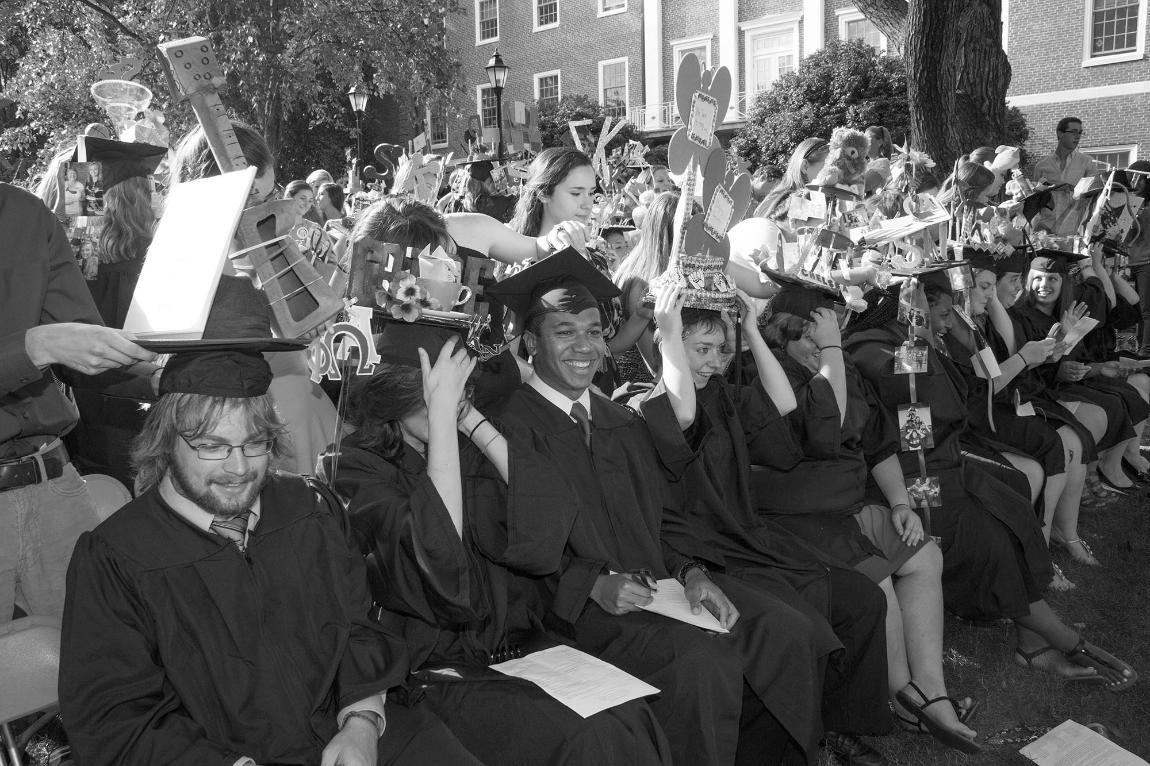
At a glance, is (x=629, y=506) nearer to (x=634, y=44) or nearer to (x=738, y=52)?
(x=738, y=52)

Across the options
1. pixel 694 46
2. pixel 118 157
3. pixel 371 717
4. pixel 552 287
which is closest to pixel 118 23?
pixel 118 157

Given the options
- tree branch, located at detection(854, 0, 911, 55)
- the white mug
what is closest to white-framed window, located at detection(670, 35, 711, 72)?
tree branch, located at detection(854, 0, 911, 55)

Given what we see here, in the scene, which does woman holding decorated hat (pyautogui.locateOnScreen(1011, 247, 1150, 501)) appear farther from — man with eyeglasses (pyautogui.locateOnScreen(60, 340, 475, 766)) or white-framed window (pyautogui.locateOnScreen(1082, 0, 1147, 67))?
white-framed window (pyautogui.locateOnScreen(1082, 0, 1147, 67))

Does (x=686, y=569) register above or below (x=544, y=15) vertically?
below

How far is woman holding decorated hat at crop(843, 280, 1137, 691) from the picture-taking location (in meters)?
4.21

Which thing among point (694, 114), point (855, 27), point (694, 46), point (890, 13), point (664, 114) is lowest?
point (694, 114)

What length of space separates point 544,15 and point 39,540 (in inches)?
1122

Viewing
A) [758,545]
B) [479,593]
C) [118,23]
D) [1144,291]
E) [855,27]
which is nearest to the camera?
[479,593]

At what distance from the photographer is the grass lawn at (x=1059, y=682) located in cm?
364

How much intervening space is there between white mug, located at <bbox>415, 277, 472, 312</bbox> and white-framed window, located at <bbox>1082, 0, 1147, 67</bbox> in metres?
21.0

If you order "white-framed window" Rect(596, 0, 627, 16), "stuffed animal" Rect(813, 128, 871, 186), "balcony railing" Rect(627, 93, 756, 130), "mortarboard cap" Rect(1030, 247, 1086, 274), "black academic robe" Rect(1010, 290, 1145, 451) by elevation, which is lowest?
"black academic robe" Rect(1010, 290, 1145, 451)

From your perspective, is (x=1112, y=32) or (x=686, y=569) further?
(x=1112, y=32)

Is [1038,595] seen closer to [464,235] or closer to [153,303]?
[464,235]

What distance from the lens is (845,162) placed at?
496cm
